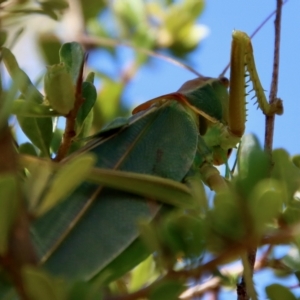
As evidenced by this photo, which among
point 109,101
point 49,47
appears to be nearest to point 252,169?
point 109,101

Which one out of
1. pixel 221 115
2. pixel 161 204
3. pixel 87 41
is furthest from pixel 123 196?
pixel 87 41

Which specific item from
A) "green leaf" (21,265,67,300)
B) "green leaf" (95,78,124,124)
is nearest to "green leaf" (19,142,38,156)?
"green leaf" (21,265,67,300)

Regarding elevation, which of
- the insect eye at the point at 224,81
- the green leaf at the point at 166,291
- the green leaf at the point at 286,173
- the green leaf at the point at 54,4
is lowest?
the insect eye at the point at 224,81

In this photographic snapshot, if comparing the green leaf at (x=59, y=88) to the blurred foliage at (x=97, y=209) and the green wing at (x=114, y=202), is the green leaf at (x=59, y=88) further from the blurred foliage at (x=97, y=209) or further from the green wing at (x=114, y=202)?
the green wing at (x=114, y=202)

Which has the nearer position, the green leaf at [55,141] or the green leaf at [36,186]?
the green leaf at [36,186]

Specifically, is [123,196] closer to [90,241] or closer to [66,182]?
[90,241]

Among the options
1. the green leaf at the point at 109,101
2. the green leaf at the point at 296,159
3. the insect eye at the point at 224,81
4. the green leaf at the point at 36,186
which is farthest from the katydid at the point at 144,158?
the green leaf at the point at 109,101

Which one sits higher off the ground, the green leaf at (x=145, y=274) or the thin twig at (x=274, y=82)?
the thin twig at (x=274, y=82)

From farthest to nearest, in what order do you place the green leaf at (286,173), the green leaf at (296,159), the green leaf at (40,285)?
the green leaf at (296,159) < the green leaf at (286,173) < the green leaf at (40,285)

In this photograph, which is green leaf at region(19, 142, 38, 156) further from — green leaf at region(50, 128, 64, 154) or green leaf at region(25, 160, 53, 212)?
green leaf at region(25, 160, 53, 212)

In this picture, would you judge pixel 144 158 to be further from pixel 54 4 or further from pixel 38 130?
pixel 54 4
